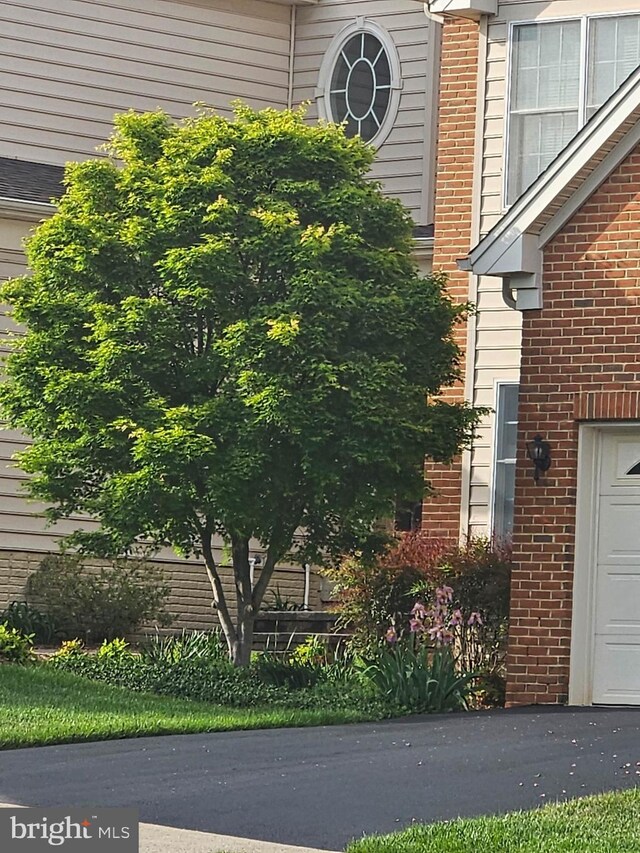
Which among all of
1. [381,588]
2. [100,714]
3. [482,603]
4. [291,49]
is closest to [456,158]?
[381,588]

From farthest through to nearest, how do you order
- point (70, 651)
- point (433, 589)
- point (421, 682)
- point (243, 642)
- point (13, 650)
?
point (70, 651)
point (13, 650)
point (433, 589)
point (243, 642)
point (421, 682)

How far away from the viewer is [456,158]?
1908 cm

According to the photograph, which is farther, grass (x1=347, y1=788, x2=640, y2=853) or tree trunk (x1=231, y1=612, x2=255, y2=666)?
tree trunk (x1=231, y1=612, x2=255, y2=666)

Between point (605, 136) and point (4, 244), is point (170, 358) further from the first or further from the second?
point (4, 244)

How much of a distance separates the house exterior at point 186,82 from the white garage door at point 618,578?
7279mm

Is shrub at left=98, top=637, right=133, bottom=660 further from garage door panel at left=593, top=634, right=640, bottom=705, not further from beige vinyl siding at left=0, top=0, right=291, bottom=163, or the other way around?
beige vinyl siding at left=0, top=0, right=291, bottom=163

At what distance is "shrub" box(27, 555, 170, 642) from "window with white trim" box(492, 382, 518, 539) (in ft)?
16.8

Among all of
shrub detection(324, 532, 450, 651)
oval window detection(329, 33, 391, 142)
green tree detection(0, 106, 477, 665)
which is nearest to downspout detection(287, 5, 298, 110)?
oval window detection(329, 33, 391, 142)

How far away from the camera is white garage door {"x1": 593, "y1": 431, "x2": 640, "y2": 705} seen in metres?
14.8

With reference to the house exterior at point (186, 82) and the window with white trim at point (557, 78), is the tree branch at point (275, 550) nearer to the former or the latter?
the window with white trim at point (557, 78)

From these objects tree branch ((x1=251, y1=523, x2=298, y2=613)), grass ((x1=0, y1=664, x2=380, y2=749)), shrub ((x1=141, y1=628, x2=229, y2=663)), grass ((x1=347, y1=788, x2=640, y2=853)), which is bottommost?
grass ((x1=347, y1=788, x2=640, y2=853))

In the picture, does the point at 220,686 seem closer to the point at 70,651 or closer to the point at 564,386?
the point at 70,651

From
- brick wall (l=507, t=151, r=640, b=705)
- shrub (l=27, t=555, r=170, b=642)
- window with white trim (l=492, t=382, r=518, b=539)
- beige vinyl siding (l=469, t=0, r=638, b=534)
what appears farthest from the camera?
shrub (l=27, t=555, r=170, b=642)

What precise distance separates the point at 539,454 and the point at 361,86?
994 centimetres
